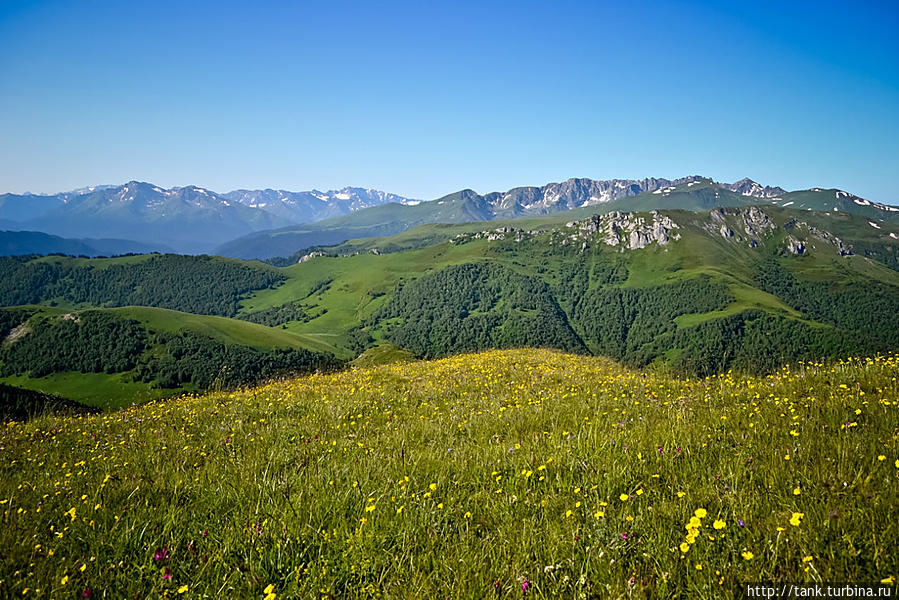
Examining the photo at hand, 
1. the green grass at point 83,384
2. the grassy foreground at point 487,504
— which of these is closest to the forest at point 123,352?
the green grass at point 83,384

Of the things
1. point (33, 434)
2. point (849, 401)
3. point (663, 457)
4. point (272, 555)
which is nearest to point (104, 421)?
point (33, 434)

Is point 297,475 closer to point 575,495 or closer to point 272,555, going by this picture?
point 272,555

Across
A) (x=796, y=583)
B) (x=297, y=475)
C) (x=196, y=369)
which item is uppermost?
(x=796, y=583)

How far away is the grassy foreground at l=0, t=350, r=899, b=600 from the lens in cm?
334

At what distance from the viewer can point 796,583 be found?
2.93m

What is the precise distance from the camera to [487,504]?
458cm

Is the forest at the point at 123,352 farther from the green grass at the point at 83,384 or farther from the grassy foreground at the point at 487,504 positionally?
the grassy foreground at the point at 487,504

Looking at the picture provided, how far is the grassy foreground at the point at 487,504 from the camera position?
3.34m

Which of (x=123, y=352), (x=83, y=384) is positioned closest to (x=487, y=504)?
(x=83, y=384)

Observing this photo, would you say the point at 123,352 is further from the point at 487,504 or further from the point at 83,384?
the point at 487,504

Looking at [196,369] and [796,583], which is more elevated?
Answer: [796,583]

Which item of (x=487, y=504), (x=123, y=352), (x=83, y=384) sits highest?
(x=487, y=504)

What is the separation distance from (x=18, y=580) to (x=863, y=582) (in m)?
6.37

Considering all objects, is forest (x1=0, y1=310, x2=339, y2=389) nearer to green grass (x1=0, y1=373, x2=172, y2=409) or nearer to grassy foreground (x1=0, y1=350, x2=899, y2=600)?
green grass (x1=0, y1=373, x2=172, y2=409)
